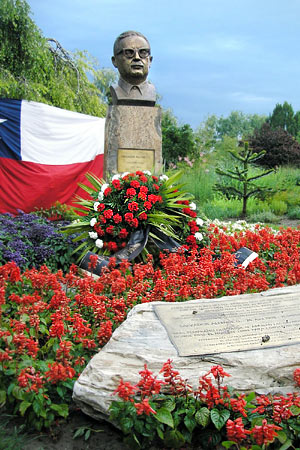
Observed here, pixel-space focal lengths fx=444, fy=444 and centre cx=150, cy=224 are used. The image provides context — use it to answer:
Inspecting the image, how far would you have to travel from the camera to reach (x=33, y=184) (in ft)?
31.1

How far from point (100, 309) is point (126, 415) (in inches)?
36.1

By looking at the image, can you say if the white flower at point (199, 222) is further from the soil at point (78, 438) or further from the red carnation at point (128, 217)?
the soil at point (78, 438)

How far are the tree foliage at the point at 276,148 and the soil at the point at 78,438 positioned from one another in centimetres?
2041

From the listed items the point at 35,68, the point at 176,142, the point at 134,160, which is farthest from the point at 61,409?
the point at 176,142

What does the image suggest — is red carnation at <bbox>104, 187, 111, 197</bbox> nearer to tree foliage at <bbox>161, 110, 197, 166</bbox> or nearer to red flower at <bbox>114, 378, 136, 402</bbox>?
red flower at <bbox>114, 378, 136, 402</bbox>

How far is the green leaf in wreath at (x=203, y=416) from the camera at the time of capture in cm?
206

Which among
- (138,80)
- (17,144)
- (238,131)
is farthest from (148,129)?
(238,131)

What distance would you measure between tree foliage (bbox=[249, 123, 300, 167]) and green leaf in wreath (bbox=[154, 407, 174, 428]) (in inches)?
807

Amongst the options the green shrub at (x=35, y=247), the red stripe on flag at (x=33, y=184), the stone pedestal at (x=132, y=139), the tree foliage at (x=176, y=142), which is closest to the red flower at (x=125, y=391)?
the green shrub at (x=35, y=247)

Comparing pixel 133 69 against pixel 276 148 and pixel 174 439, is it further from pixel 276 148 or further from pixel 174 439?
pixel 276 148

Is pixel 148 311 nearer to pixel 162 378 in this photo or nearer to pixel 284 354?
pixel 162 378

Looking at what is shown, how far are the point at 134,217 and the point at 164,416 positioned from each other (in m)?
3.39

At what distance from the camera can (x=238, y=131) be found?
55531 millimetres

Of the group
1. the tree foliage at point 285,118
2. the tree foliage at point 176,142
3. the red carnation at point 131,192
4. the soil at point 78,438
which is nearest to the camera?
the soil at point 78,438
